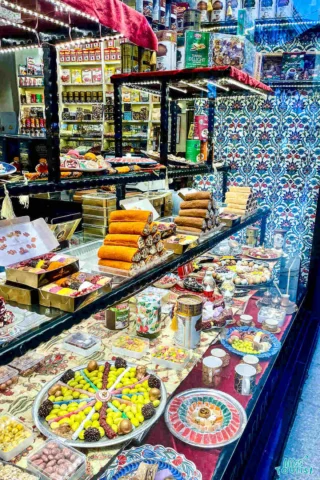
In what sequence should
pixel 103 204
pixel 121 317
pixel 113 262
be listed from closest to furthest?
pixel 113 262 → pixel 121 317 → pixel 103 204

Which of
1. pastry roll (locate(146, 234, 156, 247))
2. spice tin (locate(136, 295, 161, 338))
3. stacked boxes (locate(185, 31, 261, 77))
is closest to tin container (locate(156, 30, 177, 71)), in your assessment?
stacked boxes (locate(185, 31, 261, 77))

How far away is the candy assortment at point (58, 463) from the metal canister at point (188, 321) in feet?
3.39

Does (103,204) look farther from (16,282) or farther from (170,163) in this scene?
(16,282)

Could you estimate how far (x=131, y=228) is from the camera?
1.96 meters

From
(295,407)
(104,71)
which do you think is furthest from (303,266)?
(104,71)

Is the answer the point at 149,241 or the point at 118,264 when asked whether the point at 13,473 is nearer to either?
the point at 118,264

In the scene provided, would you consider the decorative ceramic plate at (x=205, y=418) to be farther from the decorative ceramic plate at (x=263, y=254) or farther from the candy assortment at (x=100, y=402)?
the decorative ceramic plate at (x=263, y=254)

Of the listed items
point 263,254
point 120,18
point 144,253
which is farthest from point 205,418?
point 263,254

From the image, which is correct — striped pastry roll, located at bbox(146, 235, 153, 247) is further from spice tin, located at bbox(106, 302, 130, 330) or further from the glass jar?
the glass jar

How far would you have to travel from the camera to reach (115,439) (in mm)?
1546

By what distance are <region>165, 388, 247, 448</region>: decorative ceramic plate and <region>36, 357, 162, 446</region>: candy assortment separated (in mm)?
186

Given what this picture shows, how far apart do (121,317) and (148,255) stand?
75 centimetres

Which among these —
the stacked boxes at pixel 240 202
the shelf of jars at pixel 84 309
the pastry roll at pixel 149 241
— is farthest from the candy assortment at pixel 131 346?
the stacked boxes at pixel 240 202

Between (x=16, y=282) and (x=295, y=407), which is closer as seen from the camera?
(x=16, y=282)
